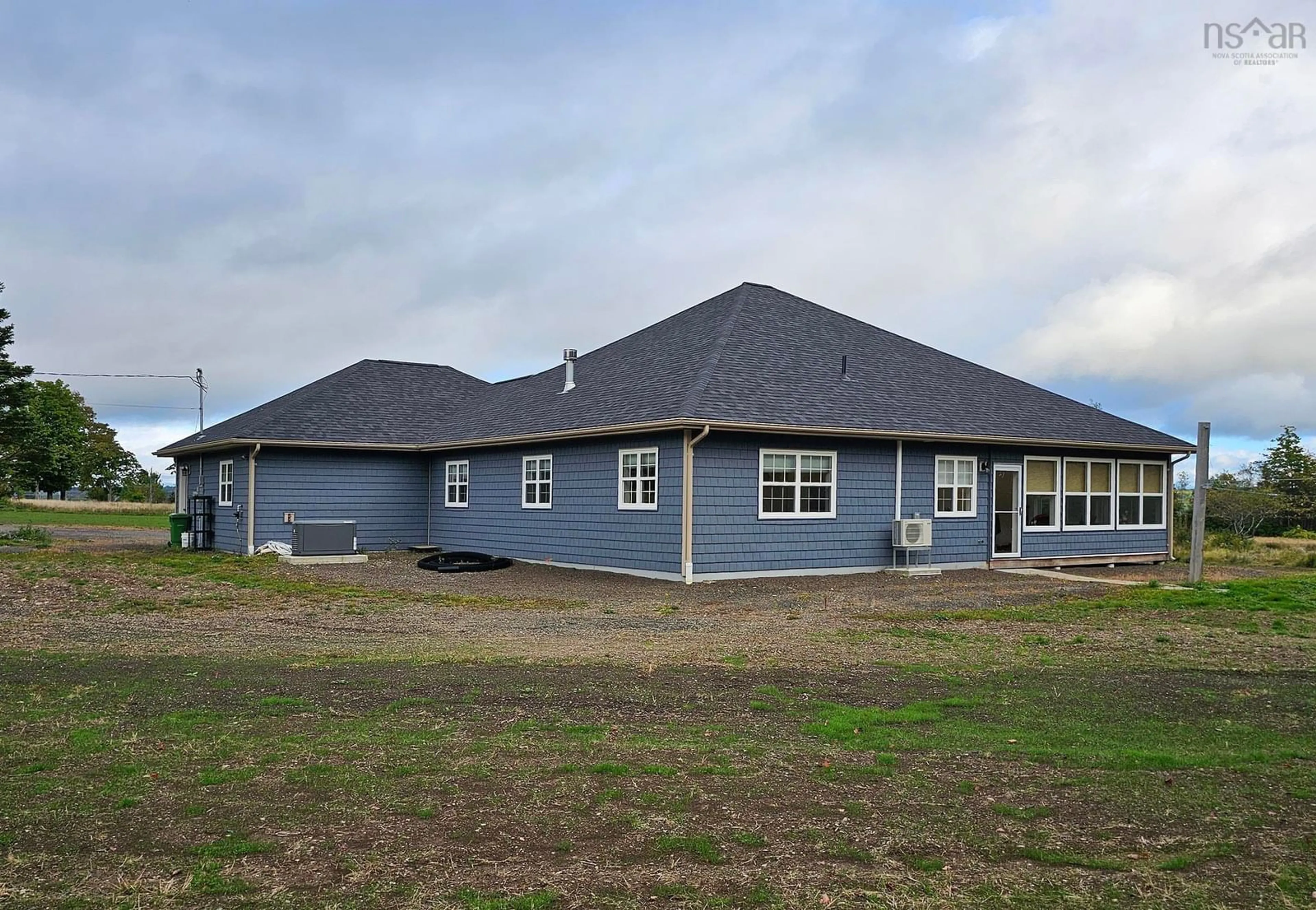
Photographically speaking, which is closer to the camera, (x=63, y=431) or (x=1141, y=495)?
(x=1141, y=495)

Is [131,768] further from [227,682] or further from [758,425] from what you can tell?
[758,425]

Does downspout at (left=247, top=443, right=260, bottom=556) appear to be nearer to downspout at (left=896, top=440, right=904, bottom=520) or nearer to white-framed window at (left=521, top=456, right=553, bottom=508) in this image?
white-framed window at (left=521, top=456, right=553, bottom=508)

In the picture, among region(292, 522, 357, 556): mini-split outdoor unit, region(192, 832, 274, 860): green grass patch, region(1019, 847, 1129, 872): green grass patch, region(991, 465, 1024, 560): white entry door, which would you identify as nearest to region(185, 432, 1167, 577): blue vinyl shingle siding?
region(991, 465, 1024, 560): white entry door

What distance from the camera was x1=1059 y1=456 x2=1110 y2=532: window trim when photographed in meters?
21.7

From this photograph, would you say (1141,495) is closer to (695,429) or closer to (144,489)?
(695,429)

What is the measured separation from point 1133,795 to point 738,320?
16445mm

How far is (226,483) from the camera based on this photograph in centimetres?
2427

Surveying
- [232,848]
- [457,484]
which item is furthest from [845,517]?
[232,848]

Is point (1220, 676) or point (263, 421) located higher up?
point (263, 421)

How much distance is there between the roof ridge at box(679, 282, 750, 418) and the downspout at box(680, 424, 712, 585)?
21.0 inches

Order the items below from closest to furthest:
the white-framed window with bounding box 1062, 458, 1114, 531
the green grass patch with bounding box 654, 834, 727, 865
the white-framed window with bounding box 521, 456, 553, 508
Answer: the green grass patch with bounding box 654, 834, 727, 865
the white-framed window with bounding box 521, 456, 553, 508
the white-framed window with bounding box 1062, 458, 1114, 531

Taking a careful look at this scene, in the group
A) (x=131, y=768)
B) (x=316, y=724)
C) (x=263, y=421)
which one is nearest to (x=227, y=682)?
(x=316, y=724)

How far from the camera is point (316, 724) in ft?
21.7

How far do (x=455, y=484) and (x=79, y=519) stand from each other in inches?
1297
